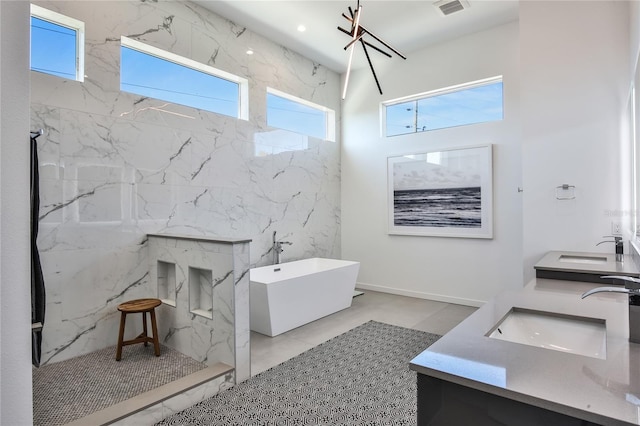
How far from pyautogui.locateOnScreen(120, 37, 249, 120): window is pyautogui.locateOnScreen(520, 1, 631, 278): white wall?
133 inches

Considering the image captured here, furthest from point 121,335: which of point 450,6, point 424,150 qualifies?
point 450,6

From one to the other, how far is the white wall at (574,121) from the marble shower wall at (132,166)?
3148mm

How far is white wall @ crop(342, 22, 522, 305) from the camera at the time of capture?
4.66 meters

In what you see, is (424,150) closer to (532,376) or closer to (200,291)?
(200,291)

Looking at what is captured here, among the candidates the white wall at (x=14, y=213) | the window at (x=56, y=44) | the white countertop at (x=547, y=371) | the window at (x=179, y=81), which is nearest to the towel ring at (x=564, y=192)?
the white countertop at (x=547, y=371)

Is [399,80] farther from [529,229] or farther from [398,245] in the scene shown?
[529,229]

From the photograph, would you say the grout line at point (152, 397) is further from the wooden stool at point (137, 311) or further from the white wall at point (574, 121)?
the white wall at point (574, 121)

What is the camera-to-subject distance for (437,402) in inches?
42.5

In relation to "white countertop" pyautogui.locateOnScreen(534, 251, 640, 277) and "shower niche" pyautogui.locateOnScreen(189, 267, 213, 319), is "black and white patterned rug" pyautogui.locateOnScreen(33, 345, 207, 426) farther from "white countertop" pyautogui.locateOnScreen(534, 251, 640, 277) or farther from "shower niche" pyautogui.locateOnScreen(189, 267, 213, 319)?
"white countertop" pyautogui.locateOnScreen(534, 251, 640, 277)

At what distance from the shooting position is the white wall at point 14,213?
772 millimetres

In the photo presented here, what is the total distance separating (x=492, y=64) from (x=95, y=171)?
4.88 meters

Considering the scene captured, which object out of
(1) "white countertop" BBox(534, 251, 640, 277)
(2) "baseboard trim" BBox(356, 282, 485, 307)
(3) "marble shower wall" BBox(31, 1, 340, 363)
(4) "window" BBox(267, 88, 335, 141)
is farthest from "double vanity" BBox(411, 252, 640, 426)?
(4) "window" BBox(267, 88, 335, 141)

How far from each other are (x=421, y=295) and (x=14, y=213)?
5.26m

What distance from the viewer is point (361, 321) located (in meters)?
4.34
